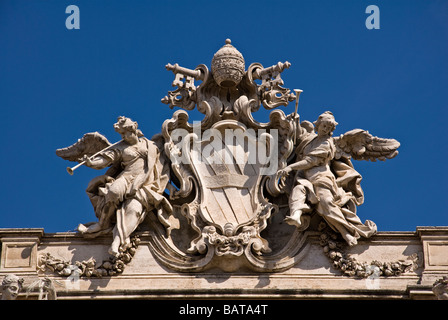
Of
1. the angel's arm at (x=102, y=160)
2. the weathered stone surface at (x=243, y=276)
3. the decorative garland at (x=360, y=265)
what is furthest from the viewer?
the angel's arm at (x=102, y=160)

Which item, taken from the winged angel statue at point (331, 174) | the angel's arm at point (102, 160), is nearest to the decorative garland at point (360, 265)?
the winged angel statue at point (331, 174)

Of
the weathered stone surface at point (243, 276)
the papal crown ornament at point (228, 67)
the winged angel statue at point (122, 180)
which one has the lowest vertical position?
the weathered stone surface at point (243, 276)

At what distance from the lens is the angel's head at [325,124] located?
30.4 m

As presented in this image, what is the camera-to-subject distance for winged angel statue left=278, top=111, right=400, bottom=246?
29.8 metres

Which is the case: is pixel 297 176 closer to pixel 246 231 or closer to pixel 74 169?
pixel 246 231

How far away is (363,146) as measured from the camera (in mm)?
30688

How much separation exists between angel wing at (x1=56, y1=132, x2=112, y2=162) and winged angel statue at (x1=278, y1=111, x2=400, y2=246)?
9.50 feet

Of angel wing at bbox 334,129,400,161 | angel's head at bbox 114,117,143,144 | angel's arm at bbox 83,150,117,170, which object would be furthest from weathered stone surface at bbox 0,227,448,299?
angel's head at bbox 114,117,143,144

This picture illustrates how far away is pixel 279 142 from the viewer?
30781 millimetres

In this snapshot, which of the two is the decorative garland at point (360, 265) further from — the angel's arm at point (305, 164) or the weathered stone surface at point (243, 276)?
the angel's arm at point (305, 164)

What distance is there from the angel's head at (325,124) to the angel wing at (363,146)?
0.26m

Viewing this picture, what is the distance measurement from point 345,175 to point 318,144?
643mm

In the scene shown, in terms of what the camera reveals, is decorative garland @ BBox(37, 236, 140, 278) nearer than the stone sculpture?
No

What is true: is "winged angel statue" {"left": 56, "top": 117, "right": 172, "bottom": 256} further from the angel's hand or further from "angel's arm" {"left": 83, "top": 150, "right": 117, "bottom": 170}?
the angel's hand
